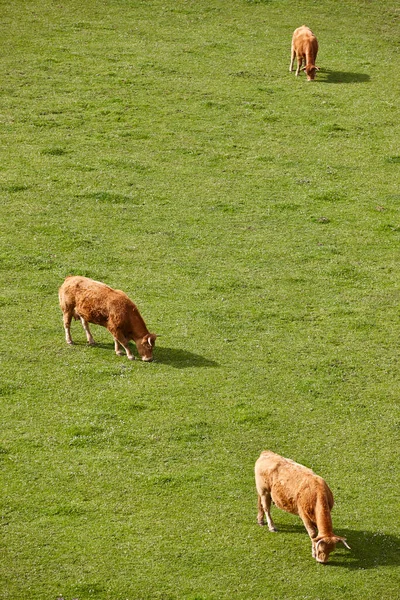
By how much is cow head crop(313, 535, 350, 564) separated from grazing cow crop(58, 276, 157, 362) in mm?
6269

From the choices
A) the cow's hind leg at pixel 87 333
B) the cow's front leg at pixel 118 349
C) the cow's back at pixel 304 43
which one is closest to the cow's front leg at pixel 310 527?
the cow's front leg at pixel 118 349

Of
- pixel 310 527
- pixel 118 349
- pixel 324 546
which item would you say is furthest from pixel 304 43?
pixel 324 546

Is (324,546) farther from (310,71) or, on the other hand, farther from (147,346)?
(310,71)

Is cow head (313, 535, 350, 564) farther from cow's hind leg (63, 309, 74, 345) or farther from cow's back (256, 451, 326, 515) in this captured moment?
cow's hind leg (63, 309, 74, 345)

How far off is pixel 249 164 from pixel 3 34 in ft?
39.5

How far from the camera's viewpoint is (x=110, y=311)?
20.3 metres

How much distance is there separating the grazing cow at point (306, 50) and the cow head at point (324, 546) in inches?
853

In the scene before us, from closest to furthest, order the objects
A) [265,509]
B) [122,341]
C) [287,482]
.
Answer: [287,482] → [265,509] → [122,341]

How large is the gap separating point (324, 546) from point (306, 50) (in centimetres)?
2200

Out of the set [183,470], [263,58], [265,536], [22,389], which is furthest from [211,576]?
[263,58]

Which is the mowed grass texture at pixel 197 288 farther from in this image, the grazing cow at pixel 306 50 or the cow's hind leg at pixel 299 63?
the grazing cow at pixel 306 50

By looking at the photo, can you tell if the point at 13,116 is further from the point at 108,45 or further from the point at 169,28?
the point at 169,28

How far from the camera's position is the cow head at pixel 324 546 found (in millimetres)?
15164

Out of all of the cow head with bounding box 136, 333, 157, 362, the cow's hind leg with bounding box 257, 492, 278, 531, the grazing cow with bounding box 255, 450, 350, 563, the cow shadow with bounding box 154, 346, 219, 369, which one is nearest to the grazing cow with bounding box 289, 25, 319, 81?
the cow shadow with bounding box 154, 346, 219, 369
